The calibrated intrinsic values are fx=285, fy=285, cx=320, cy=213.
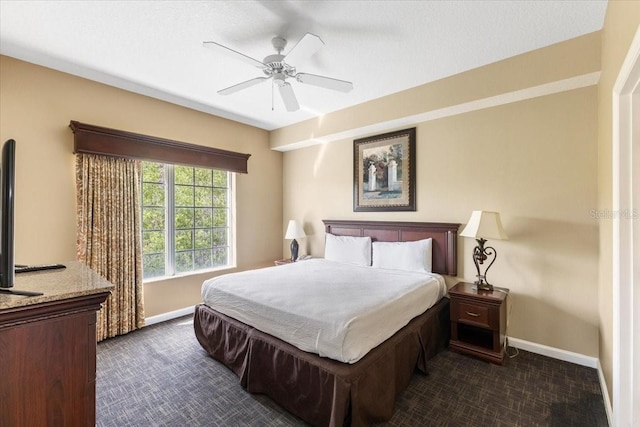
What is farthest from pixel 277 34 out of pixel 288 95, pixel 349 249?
pixel 349 249

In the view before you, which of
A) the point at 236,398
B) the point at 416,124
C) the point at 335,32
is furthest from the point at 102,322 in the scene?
the point at 416,124

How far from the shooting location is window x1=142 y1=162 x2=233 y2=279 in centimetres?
372

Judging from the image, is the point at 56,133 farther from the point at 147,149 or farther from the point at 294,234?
the point at 294,234

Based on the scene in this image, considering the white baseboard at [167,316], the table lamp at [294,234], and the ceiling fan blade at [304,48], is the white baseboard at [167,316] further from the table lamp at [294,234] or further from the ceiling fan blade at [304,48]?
the ceiling fan blade at [304,48]

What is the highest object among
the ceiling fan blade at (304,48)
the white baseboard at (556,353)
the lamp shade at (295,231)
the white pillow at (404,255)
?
the ceiling fan blade at (304,48)

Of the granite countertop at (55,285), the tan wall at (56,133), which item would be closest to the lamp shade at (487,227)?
the granite countertop at (55,285)

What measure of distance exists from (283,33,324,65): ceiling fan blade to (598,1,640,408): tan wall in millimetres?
1697

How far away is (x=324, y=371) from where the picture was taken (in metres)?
1.83

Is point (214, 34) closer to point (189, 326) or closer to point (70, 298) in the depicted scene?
point (70, 298)

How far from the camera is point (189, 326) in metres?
3.59

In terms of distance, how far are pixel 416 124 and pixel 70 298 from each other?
12.3 feet

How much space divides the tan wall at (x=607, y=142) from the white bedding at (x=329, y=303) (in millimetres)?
1284

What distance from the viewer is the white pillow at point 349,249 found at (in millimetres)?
3951

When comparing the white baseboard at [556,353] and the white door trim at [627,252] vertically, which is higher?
the white door trim at [627,252]
